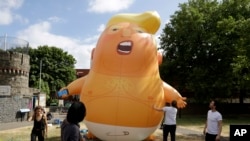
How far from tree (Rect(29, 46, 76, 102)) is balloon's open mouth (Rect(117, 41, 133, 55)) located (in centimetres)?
4518

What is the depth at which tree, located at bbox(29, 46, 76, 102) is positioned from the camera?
190ft

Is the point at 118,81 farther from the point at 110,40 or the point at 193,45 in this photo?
the point at 193,45

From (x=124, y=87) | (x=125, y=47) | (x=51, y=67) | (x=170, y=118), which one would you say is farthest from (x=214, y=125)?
(x=51, y=67)

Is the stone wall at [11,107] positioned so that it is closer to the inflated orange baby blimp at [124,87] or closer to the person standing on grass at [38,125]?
the inflated orange baby blimp at [124,87]

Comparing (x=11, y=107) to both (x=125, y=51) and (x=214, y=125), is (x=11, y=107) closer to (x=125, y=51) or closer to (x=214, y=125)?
(x=125, y=51)

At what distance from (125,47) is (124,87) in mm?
1436

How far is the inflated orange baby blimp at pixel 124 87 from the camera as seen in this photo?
1145 cm

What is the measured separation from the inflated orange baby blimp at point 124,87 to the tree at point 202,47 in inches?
796

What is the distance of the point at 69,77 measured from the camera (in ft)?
202

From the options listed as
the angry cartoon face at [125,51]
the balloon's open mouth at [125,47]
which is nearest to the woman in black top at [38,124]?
the angry cartoon face at [125,51]

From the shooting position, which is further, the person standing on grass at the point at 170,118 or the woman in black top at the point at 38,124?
the person standing on grass at the point at 170,118

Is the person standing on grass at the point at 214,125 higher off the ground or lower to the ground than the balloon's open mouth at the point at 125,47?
lower

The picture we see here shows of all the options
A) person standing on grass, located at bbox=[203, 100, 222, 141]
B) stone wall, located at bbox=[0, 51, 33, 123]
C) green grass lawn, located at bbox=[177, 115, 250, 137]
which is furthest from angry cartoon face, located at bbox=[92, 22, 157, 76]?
stone wall, located at bbox=[0, 51, 33, 123]

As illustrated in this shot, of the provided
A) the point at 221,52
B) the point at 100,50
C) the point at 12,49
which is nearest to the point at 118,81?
the point at 100,50
